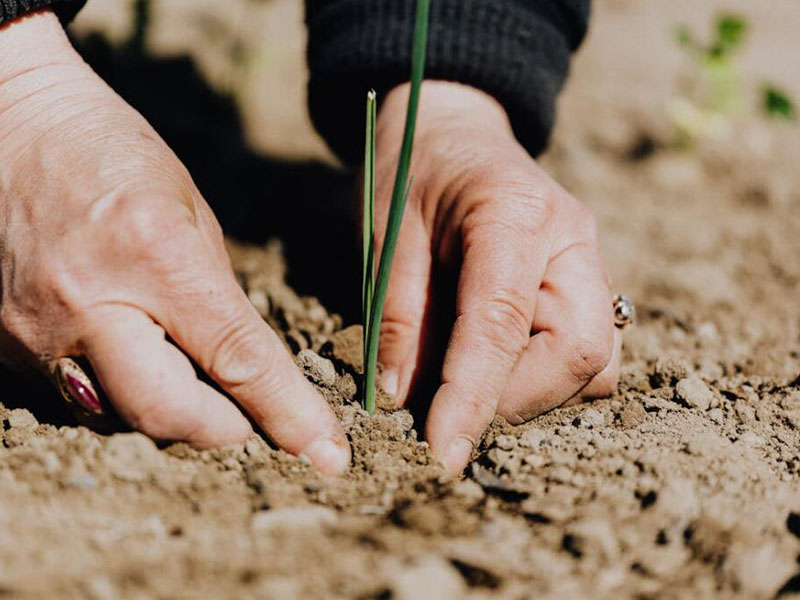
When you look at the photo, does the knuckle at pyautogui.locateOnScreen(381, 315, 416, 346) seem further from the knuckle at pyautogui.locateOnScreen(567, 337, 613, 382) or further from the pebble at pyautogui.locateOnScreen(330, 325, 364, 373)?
the knuckle at pyautogui.locateOnScreen(567, 337, 613, 382)

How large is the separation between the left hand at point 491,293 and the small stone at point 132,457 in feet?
1.32

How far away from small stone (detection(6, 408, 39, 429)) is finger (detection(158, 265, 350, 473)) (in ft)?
0.97

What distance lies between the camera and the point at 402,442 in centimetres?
119

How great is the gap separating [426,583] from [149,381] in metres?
0.45

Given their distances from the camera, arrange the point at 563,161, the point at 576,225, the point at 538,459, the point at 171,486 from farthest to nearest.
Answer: the point at 563,161 < the point at 576,225 < the point at 538,459 < the point at 171,486

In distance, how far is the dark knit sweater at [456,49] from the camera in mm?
1702

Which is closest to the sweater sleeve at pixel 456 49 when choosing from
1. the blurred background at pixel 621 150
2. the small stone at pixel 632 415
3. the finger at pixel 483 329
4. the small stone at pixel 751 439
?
the blurred background at pixel 621 150

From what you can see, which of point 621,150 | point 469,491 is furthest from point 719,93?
point 469,491

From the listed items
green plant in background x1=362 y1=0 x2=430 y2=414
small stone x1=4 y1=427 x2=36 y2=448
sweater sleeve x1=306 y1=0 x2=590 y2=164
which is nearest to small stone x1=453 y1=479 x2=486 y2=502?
green plant in background x1=362 y1=0 x2=430 y2=414

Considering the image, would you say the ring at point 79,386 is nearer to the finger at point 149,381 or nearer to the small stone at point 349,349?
the finger at point 149,381

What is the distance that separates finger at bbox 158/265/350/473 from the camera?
1.05 meters

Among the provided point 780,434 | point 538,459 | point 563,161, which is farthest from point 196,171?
point 780,434

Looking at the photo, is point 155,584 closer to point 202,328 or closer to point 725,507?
point 202,328

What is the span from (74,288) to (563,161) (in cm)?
200
